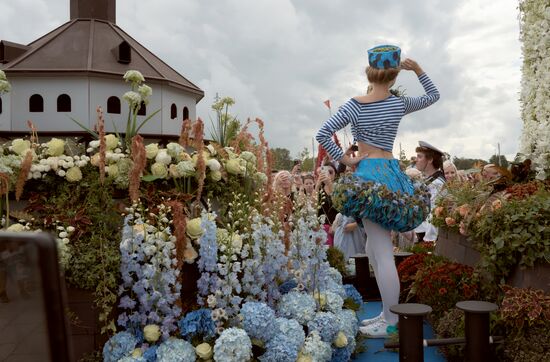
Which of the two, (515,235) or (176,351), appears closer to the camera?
(176,351)

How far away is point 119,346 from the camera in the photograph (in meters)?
3.42

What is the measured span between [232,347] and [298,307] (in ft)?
2.55

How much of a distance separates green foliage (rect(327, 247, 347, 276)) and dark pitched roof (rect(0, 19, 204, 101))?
14349 mm

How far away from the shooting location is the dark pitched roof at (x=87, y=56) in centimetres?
1867

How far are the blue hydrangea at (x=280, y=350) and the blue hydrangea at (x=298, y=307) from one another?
35cm

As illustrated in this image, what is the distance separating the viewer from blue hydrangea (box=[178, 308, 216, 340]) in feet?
11.1

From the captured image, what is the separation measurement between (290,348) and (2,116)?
17944 mm

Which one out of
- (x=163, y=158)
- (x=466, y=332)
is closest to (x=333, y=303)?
(x=466, y=332)

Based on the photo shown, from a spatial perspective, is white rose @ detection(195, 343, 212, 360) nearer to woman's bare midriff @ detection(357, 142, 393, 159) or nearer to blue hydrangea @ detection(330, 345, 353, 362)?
blue hydrangea @ detection(330, 345, 353, 362)

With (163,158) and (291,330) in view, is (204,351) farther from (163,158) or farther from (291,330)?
(163,158)

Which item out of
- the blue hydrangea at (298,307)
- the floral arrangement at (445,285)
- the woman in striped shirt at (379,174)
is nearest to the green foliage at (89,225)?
the blue hydrangea at (298,307)

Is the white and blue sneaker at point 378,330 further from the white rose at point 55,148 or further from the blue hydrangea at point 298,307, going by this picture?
the white rose at point 55,148

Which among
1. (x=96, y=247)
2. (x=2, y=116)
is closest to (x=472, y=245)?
(x=96, y=247)

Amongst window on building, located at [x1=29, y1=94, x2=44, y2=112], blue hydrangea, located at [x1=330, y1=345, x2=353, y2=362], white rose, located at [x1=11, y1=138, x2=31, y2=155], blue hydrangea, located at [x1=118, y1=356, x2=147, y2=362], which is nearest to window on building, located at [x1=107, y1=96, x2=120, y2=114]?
window on building, located at [x1=29, y1=94, x2=44, y2=112]
